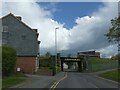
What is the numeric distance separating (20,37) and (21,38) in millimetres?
316

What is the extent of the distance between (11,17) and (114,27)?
32603 mm

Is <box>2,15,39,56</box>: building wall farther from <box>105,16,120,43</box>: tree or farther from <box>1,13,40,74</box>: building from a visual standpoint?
<box>105,16,120,43</box>: tree

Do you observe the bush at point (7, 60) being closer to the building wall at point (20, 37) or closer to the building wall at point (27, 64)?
the building wall at point (27, 64)

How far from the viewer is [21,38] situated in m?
76.4

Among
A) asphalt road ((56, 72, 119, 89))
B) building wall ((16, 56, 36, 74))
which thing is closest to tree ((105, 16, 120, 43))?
asphalt road ((56, 72, 119, 89))

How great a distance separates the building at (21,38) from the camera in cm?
7475

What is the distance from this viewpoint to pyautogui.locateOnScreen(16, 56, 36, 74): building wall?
237 ft

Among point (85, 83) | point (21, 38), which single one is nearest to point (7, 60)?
point (85, 83)

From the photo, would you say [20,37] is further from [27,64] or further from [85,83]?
[85,83]

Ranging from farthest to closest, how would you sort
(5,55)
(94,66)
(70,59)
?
1. (70,59)
2. (94,66)
3. (5,55)

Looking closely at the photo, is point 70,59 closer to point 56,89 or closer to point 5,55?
point 5,55

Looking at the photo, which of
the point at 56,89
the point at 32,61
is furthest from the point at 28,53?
the point at 56,89

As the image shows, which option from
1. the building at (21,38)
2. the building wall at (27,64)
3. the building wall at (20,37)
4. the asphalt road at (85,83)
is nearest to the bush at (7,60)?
the asphalt road at (85,83)

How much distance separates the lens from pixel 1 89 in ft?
81.9
